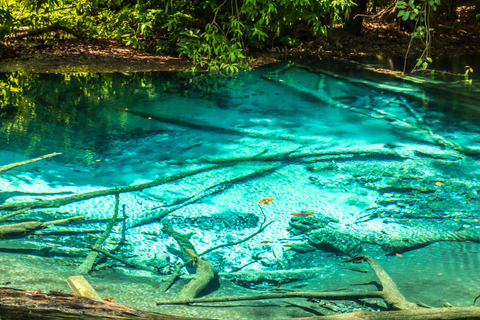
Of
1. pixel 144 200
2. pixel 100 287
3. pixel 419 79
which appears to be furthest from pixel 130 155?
pixel 419 79

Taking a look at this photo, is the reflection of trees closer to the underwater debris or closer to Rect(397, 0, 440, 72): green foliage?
the underwater debris

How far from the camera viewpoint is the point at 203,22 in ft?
34.1

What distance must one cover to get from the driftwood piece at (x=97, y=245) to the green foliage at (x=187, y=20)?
17.6ft

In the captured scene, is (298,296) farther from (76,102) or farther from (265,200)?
(76,102)

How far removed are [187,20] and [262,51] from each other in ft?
7.46

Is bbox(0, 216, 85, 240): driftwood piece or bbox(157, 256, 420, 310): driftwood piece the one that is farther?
bbox(0, 216, 85, 240): driftwood piece

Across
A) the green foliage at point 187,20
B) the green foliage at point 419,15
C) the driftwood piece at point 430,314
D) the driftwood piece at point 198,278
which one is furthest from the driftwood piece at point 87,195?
the green foliage at point 187,20

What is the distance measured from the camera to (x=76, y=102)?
6633 millimetres

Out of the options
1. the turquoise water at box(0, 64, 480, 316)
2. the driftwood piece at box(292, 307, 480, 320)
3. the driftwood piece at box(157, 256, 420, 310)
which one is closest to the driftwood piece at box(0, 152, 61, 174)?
the turquoise water at box(0, 64, 480, 316)

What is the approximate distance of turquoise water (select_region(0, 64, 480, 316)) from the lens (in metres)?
3.34

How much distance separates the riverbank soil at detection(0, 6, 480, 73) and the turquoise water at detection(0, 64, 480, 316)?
1.55m

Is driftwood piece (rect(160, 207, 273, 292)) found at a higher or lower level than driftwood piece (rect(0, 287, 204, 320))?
lower

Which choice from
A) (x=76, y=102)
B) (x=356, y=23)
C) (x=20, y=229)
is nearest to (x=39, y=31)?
(x=76, y=102)

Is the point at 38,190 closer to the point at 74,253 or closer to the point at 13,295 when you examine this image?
the point at 74,253
